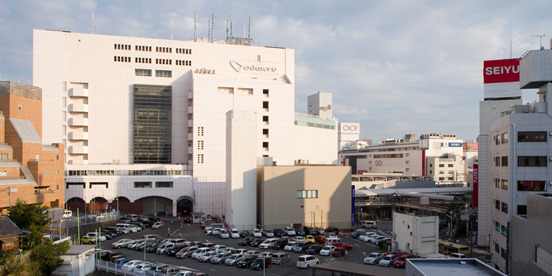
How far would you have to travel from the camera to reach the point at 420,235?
44.4 m

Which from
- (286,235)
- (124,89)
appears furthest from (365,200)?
(124,89)

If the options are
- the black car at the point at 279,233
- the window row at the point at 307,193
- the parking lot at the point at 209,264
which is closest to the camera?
the parking lot at the point at 209,264

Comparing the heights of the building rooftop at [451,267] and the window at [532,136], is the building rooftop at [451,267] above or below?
below

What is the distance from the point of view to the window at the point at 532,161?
36.5 metres

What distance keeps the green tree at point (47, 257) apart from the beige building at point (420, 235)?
3356 centimetres

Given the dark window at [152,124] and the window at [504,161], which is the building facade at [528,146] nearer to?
the window at [504,161]

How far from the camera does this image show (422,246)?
44281 mm

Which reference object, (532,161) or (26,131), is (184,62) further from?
(532,161)

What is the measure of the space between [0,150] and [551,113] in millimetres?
60226

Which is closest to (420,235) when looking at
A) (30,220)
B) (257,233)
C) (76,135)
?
(257,233)

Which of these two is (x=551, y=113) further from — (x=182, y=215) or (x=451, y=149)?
(x=451, y=149)

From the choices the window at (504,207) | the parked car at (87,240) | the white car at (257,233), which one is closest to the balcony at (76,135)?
the parked car at (87,240)

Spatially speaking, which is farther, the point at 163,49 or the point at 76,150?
the point at 163,49

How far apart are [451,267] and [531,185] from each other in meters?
17.6
